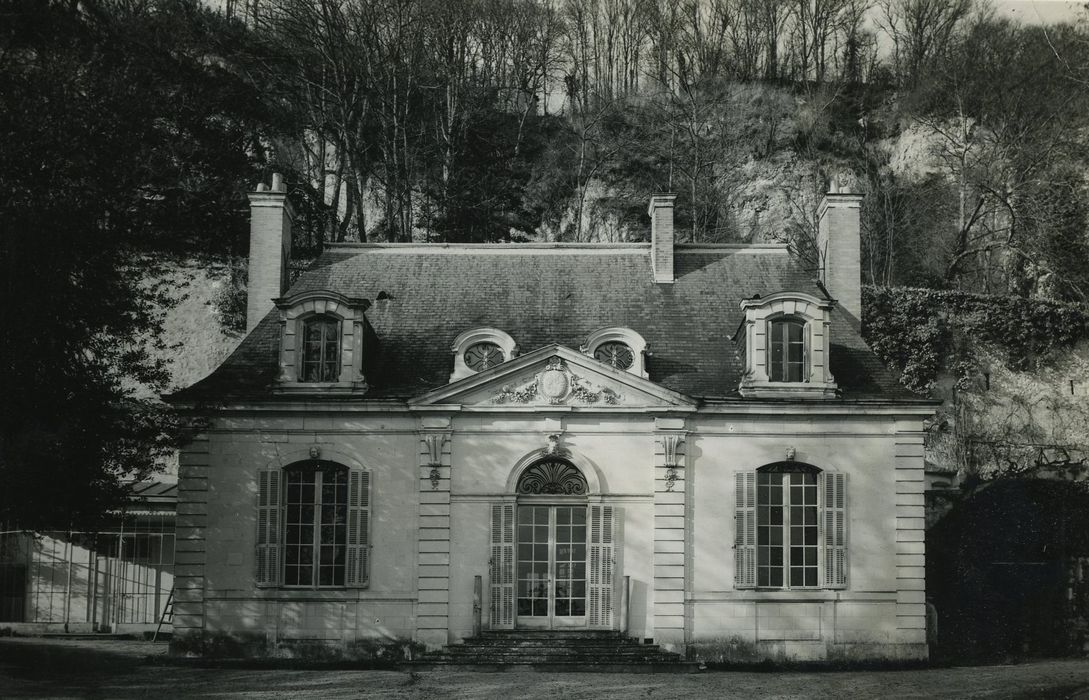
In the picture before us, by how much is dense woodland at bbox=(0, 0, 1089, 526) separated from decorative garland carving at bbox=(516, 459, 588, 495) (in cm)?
586

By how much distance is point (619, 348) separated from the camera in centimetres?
1916

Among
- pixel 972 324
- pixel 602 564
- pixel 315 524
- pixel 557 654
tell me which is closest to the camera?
pixel 557 654

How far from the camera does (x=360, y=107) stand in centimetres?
3359

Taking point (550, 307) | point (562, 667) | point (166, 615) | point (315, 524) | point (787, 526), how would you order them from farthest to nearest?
1. point (166, 615)
2. point (550, 307)
3. point (315, 524)
4. point (787, 526)
5. point (562, 667)

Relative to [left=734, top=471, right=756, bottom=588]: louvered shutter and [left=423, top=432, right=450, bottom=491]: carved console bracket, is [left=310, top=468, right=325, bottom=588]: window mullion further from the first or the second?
[left=734, top=471, right=756, bottom=588]: louvered shutter

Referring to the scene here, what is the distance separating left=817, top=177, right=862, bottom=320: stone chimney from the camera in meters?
20.6

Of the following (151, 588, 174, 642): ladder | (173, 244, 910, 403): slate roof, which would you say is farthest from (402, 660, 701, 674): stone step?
(151, 588, 174, 642): ladder

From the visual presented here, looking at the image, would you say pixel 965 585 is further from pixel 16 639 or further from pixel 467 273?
pixel 16 639

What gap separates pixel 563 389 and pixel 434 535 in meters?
3.22

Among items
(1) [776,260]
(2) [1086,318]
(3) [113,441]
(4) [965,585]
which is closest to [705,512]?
(1) [776,260]

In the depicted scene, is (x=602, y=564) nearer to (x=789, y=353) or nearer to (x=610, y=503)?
(x=610, y=503)

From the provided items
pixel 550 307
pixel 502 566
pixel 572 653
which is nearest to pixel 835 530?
pixel 572 653

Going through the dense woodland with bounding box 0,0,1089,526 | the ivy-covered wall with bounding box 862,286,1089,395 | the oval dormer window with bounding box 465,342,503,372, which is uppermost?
the dense woodland with bounding box 0,0,1089,526

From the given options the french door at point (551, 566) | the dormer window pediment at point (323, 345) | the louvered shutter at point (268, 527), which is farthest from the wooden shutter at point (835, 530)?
the louvered shutter at point (268, 527)
